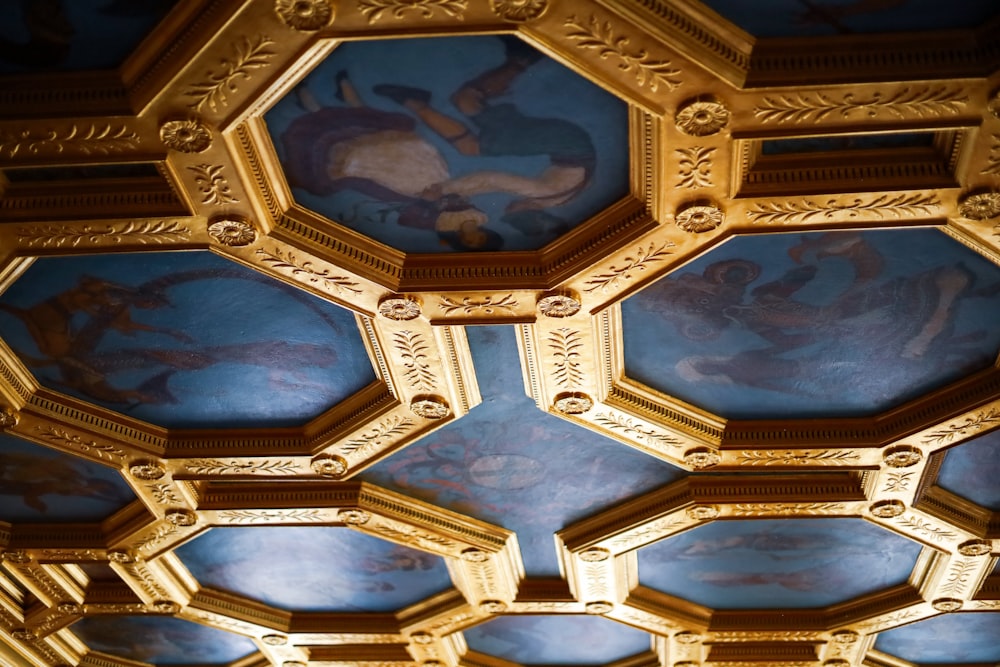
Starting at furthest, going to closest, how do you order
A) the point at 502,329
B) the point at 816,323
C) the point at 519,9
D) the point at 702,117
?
1. the point at 502,329
2. the point at 816,323
3. the point at 702,117
4. the point at 519,9

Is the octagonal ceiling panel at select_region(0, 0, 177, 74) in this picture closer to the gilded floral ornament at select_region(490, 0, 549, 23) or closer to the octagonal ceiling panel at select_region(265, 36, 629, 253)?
the octagonal ceiling panel at select_region(265, 36, 629, 253)

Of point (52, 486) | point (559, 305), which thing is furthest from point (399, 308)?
point (52, 486)

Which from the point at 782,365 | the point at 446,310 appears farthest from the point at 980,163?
the point at 446,310

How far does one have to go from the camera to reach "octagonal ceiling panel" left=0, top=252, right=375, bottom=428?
934 cm

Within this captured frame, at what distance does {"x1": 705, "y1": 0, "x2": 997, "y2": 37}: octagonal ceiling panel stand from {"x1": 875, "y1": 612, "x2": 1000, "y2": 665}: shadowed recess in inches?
396

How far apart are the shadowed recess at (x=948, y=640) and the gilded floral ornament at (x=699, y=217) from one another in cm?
892

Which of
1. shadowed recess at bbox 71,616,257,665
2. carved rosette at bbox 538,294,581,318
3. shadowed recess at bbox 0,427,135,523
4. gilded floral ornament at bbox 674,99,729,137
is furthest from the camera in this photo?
shadowed recess at bbox 71,616,257,665

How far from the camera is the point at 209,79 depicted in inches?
287

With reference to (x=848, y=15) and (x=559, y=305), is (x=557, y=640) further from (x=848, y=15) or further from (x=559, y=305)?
(x=848, y=15)

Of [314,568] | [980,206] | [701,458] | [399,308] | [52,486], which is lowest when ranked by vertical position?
[52,486]

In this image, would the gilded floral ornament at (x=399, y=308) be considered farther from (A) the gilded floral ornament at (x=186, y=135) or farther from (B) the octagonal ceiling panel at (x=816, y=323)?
(A) the gilded floral ornament at (x=186, y=135)

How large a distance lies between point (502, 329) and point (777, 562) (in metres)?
5.97

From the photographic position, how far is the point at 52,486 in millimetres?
12516

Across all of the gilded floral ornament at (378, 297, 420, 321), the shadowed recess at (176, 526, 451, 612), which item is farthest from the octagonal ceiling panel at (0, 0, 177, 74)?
the shadowed recess at (176, 526, 451, 612)
